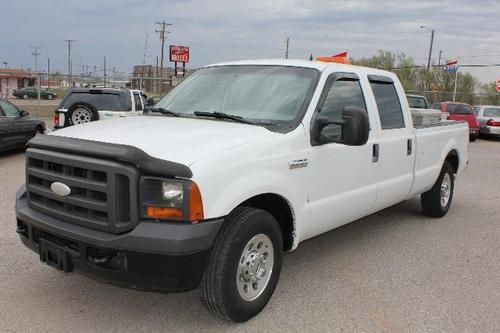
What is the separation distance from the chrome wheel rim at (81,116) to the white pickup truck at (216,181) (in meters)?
6.07

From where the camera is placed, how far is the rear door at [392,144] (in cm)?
531

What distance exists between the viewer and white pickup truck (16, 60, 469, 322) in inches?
127

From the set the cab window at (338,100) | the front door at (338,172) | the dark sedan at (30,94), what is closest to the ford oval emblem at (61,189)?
the front door at (338,172)

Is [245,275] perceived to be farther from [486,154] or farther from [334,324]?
[486,154]

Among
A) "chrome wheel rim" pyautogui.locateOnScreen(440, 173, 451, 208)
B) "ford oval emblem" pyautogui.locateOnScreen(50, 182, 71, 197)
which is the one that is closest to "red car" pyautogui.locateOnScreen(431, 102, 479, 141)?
"chrome wheel rim" pyautogui.locateOnScreen(440, 173, 451, 208)

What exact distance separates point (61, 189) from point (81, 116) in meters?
7.66

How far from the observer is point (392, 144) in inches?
214

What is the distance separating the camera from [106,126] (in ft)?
13.4

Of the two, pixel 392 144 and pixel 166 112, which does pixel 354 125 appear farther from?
pixel 166 112

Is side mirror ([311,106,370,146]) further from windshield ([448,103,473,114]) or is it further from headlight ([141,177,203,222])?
windshield ([448,103,473,114])

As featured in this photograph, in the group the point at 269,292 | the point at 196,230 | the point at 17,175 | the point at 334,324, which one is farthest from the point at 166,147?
the point at 17,175

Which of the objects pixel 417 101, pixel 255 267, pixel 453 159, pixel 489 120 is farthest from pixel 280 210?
pixel 489 120

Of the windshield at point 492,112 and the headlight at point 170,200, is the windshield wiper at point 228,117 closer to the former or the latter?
the headlight at point 170,200

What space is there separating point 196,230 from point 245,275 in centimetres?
69
